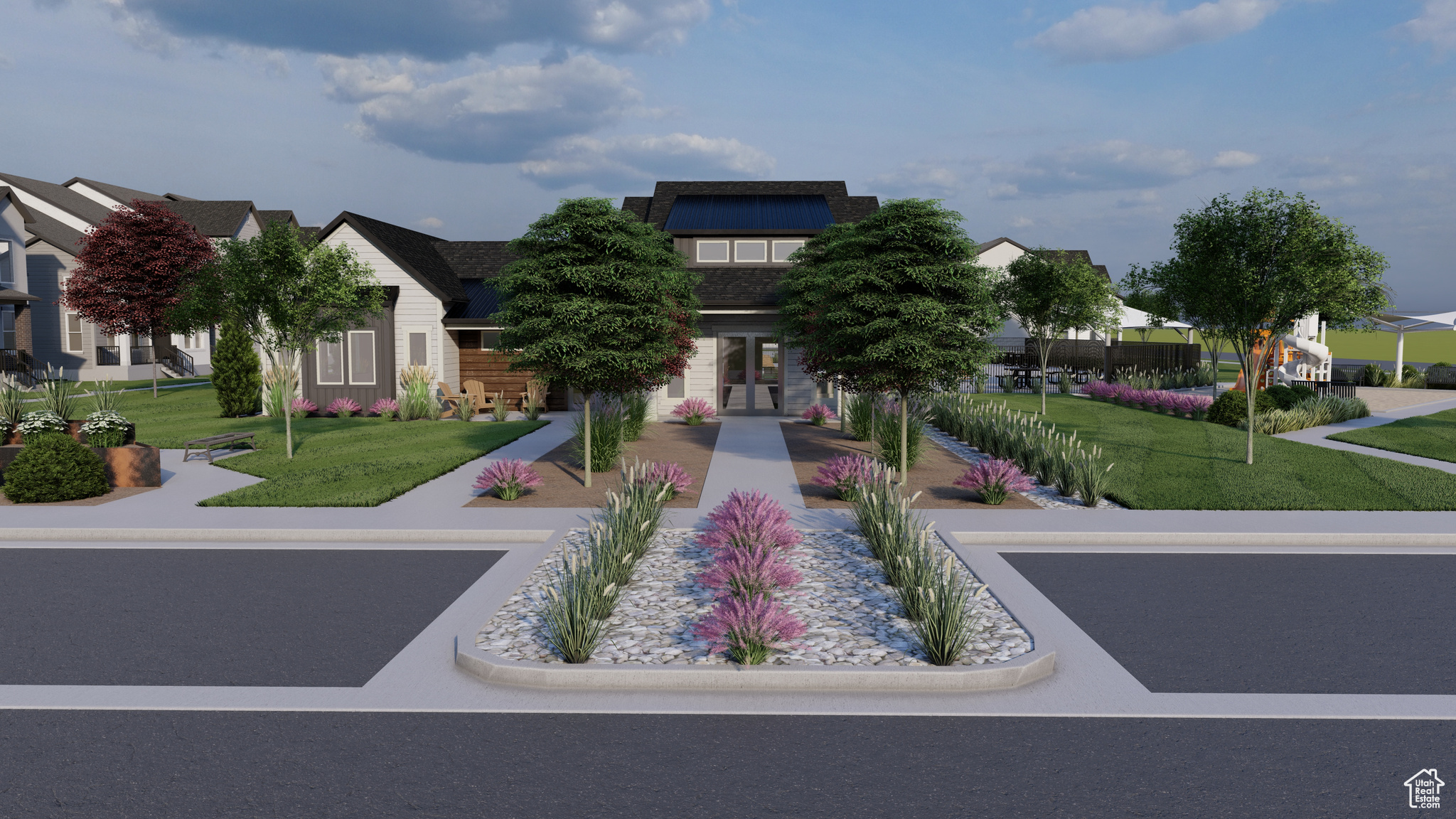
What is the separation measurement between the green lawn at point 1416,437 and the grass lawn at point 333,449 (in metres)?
A: 18.8

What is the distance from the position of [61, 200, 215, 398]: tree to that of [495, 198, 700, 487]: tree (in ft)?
87.7

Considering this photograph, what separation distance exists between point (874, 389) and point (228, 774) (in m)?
9.75

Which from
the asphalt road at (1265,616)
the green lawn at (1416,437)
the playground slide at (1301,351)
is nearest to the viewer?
the asphalt road at (1265,616)

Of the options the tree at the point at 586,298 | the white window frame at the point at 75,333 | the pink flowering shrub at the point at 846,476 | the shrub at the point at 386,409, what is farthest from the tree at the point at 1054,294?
the white window frame at the point at 75,333

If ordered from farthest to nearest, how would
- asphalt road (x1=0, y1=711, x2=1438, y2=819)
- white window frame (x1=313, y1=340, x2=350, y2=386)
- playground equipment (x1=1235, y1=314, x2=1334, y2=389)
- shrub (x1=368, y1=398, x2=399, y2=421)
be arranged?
playground equipment (x1=1235, y1=314, x2=1334, y2=389) < white window frame (x1=313, y1=340, x2=350, y2=386) < shrub (x1=368, y1=398, x2=399, y2=421) < asphalt road (x1=0, y1=711, x2=1438, y2=819)

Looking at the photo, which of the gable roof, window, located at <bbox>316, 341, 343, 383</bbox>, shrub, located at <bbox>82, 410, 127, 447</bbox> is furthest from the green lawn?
the gable roof

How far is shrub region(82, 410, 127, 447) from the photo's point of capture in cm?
1309

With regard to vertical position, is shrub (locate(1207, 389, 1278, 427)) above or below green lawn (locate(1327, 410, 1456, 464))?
above

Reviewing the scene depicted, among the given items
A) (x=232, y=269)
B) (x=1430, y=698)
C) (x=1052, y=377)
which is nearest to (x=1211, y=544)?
(x=1430, y=698)

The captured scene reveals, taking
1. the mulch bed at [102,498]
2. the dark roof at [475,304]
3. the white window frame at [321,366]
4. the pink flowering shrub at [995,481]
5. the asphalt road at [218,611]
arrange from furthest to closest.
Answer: the dark roof at [475,304]
the white window frame at [321,366]
the mulch bed at [102,498]
the pink flowering shrub at [995,481]
the asphalt road at [218,611]

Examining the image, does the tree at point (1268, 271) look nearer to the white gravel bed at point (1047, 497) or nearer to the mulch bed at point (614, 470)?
the white gravel bed at point (1047, 497)

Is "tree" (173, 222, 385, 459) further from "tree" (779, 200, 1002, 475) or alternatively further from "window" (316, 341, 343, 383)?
"tree" (779, 200, 1002, 475)

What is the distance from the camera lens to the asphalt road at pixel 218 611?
5.59 meters

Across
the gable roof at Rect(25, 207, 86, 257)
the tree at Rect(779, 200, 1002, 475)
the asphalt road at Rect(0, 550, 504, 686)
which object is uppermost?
the gable roof at Rect(25, 207, 86, 257)
